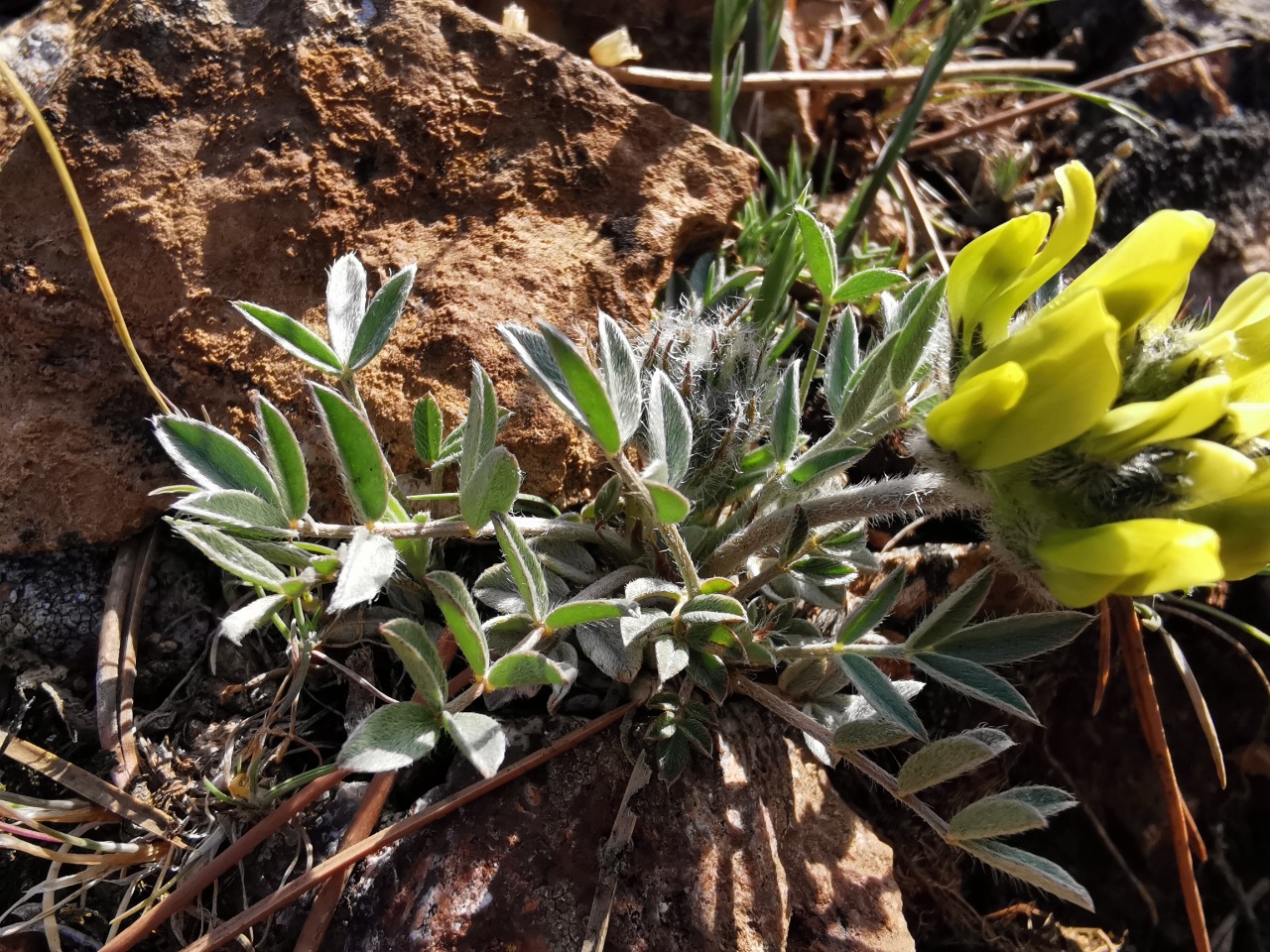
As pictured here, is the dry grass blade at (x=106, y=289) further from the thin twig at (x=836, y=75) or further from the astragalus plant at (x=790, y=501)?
the thin twig at (x=836, y=75)

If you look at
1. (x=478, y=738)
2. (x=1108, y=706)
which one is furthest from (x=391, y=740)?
(x=1108, y=706)

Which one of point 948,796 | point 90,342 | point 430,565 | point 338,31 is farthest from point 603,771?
point 338,31

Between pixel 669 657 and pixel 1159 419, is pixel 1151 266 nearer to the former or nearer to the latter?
pixel 1159 419

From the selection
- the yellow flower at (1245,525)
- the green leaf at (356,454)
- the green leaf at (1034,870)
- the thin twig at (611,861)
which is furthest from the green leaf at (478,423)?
the yellow flower at (1245,525)

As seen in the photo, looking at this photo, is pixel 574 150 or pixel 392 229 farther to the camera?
pixel 574 150

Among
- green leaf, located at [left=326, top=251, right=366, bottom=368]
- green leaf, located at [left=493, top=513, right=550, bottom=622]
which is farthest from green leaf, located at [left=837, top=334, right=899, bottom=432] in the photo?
green leaf, located at [left=326, top=251, right=366, bottom=368]

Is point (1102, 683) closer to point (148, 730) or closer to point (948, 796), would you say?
point (948, 796)
